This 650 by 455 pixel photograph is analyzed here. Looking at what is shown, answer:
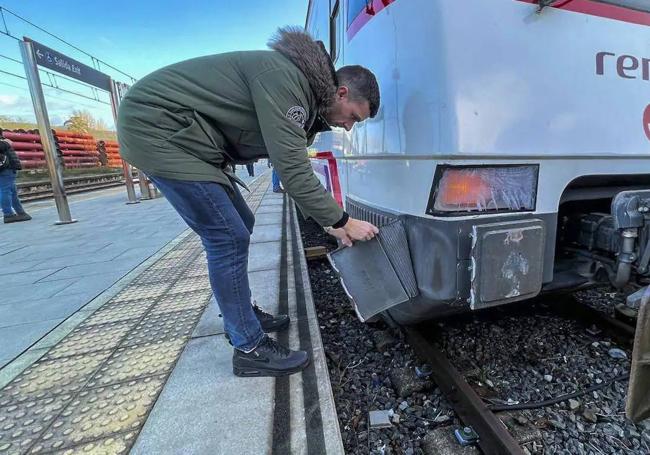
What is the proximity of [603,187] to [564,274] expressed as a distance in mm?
453

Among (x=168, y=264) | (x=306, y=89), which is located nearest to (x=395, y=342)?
(x=306, y=89)

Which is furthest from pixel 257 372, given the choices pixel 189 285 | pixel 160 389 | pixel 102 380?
pixel 189 285

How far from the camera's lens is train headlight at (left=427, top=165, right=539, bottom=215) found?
4.27ft

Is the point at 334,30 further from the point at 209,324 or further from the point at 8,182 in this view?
the point at 8,182

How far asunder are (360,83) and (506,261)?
911 mm

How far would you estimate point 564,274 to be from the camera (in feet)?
5.52

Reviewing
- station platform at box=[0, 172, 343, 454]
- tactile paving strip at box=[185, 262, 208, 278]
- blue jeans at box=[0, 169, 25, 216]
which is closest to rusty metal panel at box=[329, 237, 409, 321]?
station platform at box=[0, 172, 343, 454]

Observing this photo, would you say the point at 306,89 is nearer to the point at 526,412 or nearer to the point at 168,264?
the point at 526,412

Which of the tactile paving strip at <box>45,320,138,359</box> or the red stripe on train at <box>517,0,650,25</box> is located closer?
the red stripe on train at <box>517,0,650,25</box>

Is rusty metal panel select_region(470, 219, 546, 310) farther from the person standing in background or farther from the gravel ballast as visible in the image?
the person standing in background

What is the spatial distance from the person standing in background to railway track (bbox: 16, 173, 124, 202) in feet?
12.7

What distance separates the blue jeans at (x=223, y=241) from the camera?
5.01 ft

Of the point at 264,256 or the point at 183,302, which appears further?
the point at 264,256

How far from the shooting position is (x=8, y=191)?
6.48 m
